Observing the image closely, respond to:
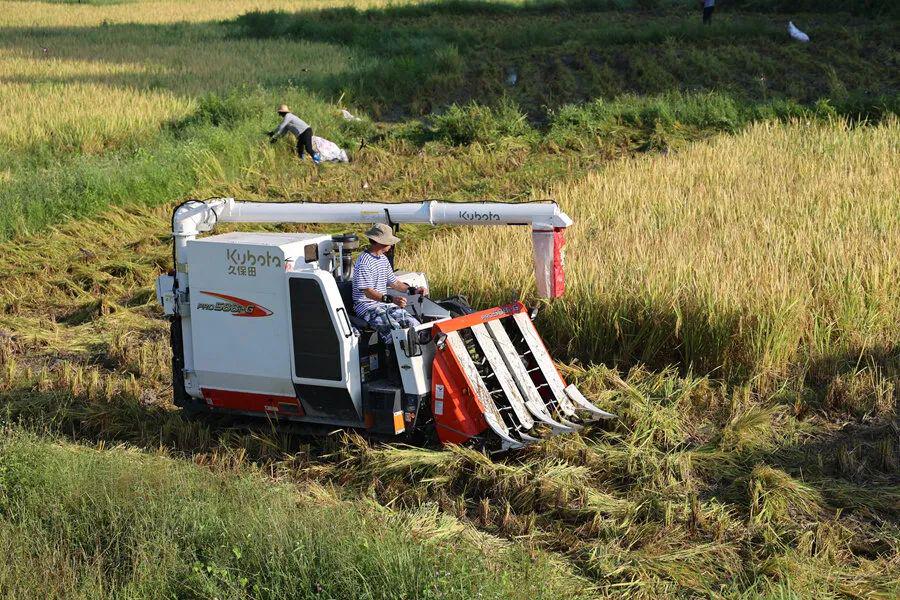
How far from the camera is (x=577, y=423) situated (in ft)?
30.0

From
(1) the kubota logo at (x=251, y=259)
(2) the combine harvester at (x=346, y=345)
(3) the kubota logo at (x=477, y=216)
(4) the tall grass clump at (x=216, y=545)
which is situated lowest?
(4) the tall grass clump at (x=216, y=545)

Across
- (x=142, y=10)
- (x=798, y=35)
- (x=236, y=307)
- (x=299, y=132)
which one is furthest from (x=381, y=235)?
(x=142, y=10)

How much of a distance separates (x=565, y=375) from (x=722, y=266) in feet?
7.12

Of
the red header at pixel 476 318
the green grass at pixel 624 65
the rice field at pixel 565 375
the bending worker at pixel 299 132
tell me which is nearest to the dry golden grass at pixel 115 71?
the rice field at pixel 565 375

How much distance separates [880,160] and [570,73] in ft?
33.4

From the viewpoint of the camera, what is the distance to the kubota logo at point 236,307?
907 cm

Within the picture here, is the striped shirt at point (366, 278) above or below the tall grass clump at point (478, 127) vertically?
below

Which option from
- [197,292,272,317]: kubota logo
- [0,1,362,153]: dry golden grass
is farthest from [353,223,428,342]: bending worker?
[0,1,362,153]: dry golden grass

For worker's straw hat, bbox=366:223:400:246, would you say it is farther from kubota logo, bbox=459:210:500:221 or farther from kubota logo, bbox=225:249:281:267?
kubota logo, bbox=225:249:281:267

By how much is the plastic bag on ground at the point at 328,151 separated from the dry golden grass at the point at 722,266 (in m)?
5.87

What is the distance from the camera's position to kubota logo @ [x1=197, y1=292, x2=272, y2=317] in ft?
29.8

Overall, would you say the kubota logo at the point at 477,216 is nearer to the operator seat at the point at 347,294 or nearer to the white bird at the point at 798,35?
the operator seat at the point at 347,294

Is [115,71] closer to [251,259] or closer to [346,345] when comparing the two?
[251,259]

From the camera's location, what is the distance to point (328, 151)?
20.4m
